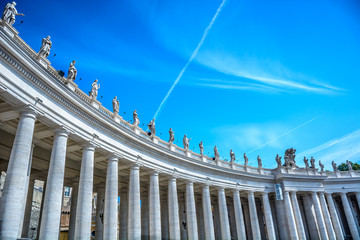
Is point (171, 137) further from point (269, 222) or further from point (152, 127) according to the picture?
point (269, 222)

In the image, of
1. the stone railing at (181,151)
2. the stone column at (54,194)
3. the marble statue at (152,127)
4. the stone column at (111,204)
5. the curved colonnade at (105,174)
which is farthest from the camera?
the marble statue at (152,127)

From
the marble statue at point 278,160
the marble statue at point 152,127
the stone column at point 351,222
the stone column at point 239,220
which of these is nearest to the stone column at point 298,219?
the marble statue at point 278,160

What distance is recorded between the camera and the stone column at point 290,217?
200 feet

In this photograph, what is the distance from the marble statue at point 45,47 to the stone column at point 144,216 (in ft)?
106

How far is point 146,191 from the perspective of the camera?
52.8 meters

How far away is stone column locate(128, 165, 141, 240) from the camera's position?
116ft

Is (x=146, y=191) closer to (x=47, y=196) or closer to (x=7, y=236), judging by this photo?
(x=47, y=196)

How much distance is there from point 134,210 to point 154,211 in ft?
14.9

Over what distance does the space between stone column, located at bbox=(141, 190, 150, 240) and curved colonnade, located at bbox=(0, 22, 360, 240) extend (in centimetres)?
19

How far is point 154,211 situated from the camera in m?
40.1

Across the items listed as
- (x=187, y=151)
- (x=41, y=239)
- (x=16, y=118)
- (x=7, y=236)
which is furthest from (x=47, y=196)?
(x=187, y=151)

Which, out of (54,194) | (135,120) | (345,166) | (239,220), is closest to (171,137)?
(135,120)

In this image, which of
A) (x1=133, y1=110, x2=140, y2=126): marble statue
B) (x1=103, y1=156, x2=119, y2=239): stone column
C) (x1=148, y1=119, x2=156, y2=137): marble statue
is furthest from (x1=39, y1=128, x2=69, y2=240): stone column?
(x1=148, y1=119, x2=156, y2=137): marble statue

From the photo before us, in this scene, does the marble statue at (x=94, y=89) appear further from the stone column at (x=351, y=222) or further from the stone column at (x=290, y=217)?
the stone column at (x=351, y=222)
